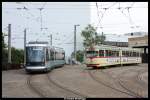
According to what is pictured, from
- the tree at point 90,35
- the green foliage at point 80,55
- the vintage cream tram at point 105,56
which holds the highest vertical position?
the tree at point 90,35

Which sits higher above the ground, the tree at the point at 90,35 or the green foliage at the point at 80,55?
the tree at the point at 90,35

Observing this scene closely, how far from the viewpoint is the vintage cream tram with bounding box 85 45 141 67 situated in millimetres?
31750

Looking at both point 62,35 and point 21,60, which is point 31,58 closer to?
point 21,60

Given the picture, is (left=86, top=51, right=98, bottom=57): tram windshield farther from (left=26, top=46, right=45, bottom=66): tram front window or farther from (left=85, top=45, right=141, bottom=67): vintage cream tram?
(left=26, top=46, right=45, bottom=66): tram front window

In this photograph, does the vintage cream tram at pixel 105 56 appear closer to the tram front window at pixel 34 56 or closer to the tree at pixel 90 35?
the tram front window at pixel 34 56

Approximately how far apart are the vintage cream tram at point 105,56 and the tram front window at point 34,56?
6300mm

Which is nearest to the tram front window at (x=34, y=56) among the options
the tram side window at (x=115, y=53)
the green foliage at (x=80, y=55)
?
the tram side window at (x=115, y=53)

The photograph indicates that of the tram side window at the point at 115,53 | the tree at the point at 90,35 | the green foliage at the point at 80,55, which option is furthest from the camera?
the tree at the point at 90,35

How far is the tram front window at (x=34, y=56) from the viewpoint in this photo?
A: 88.5 feet

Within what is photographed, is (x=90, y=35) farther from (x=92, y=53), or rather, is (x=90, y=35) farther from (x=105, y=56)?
(x=92, y=53)

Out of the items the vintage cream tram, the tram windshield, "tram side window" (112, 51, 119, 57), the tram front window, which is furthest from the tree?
the tram front window

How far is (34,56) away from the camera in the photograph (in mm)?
27000

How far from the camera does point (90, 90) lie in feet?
54.6

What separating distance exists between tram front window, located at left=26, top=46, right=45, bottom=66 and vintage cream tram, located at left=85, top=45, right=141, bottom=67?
20.7 feet
